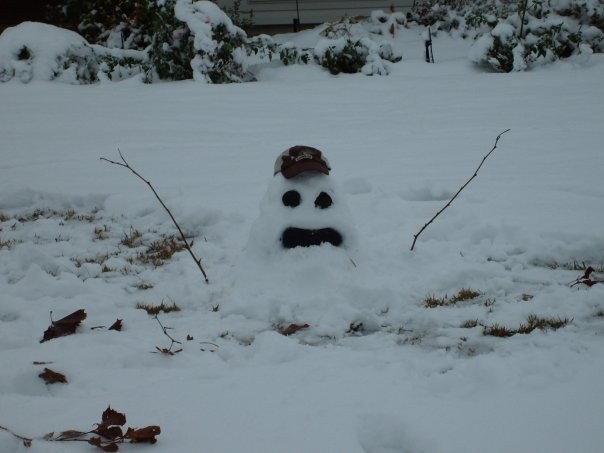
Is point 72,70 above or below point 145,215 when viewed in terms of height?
above

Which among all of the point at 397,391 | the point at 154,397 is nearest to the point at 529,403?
the point at 397,391

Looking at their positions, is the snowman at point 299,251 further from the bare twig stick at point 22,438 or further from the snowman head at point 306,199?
the bare twig stick at point 22,438

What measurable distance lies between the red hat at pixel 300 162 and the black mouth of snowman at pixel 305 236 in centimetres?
31

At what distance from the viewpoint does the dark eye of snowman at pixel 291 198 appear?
3.14 m

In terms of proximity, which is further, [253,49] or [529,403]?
[253,49]

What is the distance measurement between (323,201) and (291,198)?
178mm

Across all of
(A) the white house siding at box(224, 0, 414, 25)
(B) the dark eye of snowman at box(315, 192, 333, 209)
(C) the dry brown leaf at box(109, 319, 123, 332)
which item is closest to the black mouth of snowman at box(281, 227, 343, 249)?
(B) the dark eye of snowman at box(315, 192, 333, 209)

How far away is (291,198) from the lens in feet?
10.3

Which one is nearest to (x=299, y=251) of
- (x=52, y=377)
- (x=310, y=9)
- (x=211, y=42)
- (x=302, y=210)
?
(x=302, y=210)

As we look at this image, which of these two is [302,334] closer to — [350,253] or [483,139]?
[350,253]

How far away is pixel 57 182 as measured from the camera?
511 centimetres

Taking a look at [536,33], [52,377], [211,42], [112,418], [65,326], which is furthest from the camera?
[536,33]

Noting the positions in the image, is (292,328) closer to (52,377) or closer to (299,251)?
(299,251)

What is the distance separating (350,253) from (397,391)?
4.01 ft
